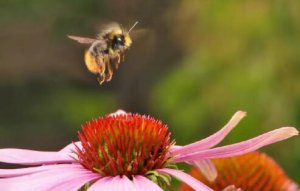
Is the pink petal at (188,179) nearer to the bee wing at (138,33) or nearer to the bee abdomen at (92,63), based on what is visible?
the bee abdomen at (92,63)

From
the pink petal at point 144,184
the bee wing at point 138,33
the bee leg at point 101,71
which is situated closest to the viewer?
the pink petal at point 144,184

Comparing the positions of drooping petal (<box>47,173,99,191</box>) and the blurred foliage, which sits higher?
the blurred foliage

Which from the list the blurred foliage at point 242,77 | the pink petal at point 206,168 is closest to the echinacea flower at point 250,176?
the pink petal at point 206,168

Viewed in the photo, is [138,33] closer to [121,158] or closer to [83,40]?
[83,40]

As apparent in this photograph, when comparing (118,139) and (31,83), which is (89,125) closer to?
(118,139)

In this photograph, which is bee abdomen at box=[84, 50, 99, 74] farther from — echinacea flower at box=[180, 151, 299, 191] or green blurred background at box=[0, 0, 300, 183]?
echinacea flower at box=[180, 151, 299, 191]

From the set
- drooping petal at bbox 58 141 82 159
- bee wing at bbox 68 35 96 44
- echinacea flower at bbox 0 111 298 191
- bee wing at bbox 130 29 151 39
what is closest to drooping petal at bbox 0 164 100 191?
echinacea flower at bbox 0 111 298 191
